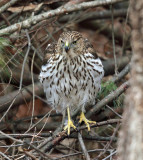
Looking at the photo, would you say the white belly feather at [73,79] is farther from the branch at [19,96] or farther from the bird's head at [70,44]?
the branch at [19,96]

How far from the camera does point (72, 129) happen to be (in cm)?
432

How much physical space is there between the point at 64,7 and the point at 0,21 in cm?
131

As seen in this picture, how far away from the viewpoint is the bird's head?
169 inches

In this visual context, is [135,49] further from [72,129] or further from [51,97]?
[51,97]

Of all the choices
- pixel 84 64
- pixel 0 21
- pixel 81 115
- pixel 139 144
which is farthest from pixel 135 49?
pixel 0 21

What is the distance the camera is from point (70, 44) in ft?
14.2

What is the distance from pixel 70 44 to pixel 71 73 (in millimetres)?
353

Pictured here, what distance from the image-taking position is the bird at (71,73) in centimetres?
437

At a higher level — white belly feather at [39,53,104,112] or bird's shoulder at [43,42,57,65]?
bird's shoulder at [43,42,57,65]

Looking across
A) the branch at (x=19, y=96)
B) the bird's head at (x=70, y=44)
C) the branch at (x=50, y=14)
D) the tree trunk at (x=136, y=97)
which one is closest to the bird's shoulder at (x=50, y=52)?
the bird's head at (x=70, y=44)

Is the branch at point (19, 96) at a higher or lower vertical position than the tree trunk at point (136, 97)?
lower

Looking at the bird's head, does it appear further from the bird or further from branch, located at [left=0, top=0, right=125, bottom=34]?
branch, located at [left=0, top=0, right=125, bottom=34]

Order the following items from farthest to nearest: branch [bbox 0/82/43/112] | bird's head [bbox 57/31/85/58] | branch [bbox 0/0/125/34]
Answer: branch [bbox 0/82/43/112] < branch [bbox 0/0/125/34] < bird's head [bbox 57/31/85/58]

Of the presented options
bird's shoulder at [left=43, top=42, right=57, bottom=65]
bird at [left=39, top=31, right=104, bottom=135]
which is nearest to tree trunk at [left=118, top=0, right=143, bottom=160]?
bird at [left=39, top=31, right=104, bottom=135]
